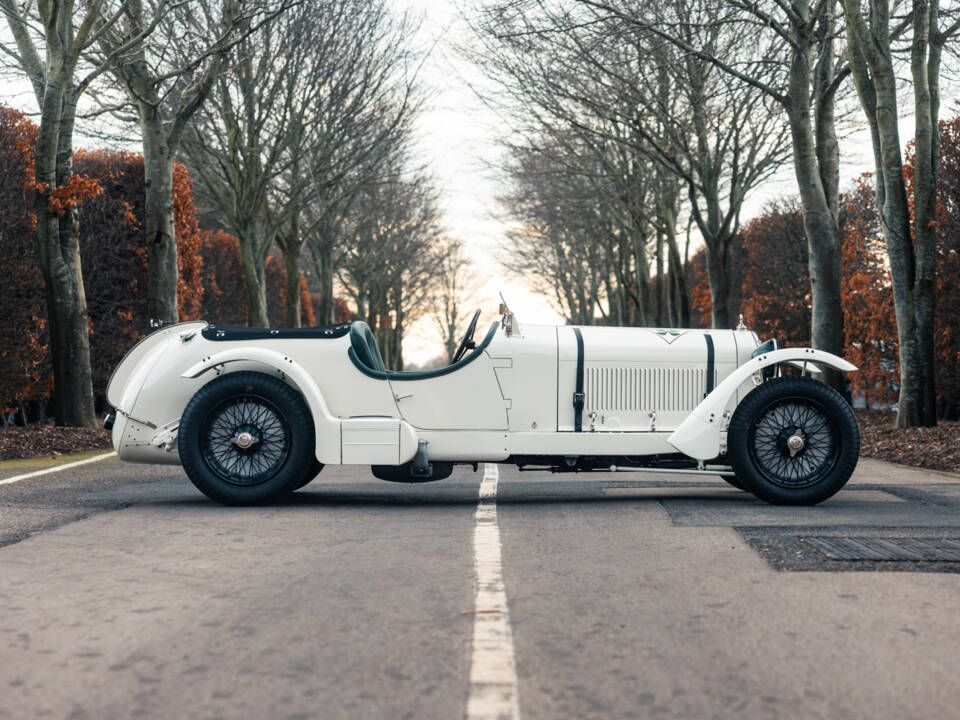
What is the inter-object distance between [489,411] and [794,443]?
213 centimetres

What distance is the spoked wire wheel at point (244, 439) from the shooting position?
26.0ft

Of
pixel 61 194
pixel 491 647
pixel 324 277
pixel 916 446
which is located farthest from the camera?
pixel 324 277

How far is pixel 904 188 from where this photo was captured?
15500 millimetres

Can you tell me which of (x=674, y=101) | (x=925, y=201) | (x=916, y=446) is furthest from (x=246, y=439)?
(x=674, y=101)

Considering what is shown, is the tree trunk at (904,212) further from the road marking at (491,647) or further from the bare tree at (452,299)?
the bare tree at (452,299)

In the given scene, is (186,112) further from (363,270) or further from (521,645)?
(363,270)

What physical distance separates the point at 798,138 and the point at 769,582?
1283cm

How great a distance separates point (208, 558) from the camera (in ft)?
18.9

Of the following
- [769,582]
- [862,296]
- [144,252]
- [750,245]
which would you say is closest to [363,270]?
[750,245]

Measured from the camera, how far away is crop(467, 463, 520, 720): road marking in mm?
3273

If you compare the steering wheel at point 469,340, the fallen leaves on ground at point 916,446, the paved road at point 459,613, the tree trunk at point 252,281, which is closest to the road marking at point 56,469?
the paved road at point 459,613

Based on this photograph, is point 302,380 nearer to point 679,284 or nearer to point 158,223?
point 158,223

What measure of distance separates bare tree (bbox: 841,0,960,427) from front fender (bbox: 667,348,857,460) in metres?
8.00

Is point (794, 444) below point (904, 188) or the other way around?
below
